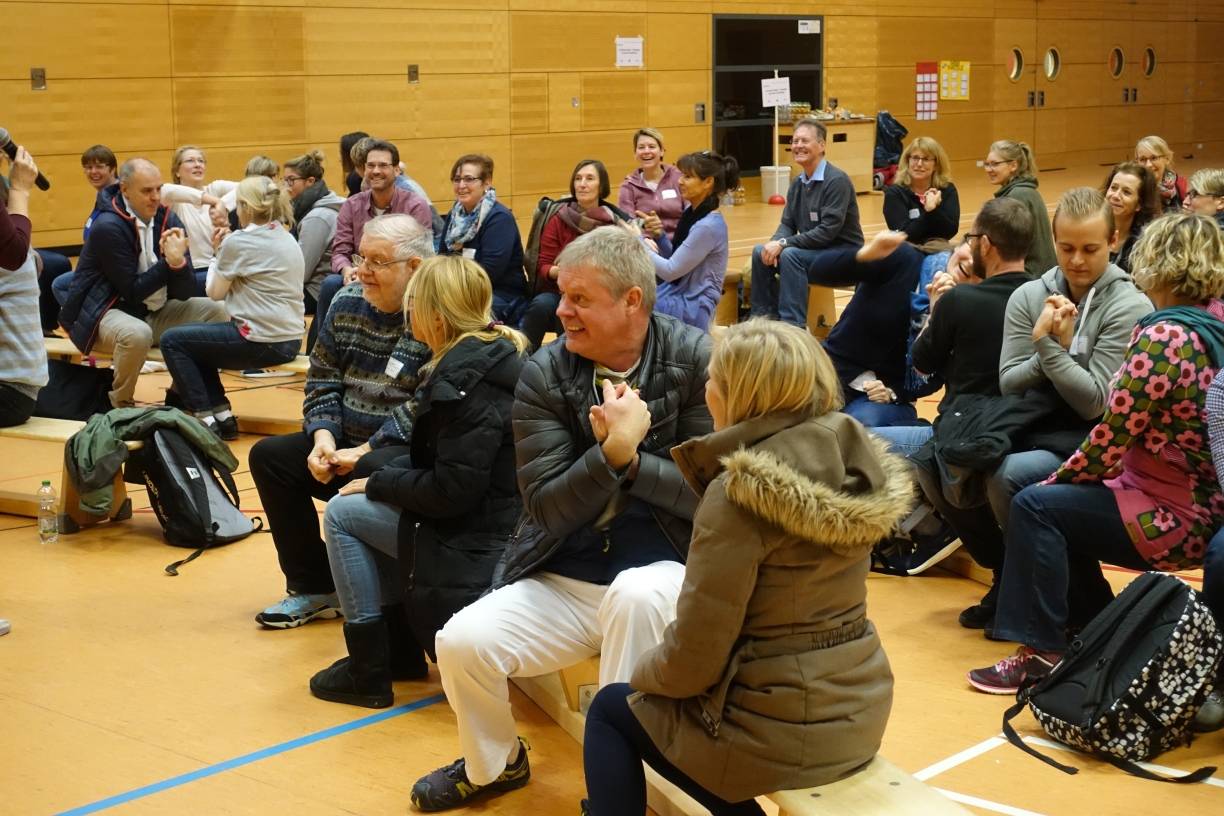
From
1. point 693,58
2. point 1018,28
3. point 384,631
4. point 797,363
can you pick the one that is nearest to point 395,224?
point 384,631

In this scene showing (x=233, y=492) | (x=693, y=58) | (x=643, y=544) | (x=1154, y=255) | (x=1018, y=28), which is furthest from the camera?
(x=1018, y=28)

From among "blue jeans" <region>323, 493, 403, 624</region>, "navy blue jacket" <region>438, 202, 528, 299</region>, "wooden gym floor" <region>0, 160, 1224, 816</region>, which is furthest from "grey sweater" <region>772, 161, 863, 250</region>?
"blue jeans" <region>323, 493, 403, 624</region>

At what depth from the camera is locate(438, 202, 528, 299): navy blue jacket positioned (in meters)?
8.53

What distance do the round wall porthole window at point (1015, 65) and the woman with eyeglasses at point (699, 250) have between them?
16.6 m

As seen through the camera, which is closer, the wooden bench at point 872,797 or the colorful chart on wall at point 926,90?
the wooden bench at point 872,797

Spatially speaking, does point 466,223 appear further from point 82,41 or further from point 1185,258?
point 82,41

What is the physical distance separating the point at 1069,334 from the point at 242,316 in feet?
15.4

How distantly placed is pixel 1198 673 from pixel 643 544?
147 cm

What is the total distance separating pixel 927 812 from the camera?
2.58m

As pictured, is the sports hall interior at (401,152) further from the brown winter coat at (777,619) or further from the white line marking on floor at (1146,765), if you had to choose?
the brown winter coat at (777,619)

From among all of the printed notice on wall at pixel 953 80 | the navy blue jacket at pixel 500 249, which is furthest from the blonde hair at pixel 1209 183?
the printed notice on wall at pixel 953 80

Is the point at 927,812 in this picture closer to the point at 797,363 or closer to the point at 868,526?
the point at 868,526

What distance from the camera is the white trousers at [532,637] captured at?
10.2ft

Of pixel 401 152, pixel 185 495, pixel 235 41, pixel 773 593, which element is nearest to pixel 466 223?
pixel 185 495
